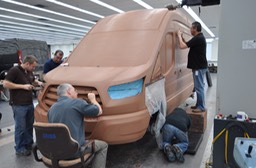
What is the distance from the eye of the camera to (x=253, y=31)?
255cm

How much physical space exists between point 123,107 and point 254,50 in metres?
1.68

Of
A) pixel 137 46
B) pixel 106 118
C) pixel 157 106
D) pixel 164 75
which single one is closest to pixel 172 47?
pixel 164 75

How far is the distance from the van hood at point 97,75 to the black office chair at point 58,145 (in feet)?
2.87

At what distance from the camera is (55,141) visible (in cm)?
236

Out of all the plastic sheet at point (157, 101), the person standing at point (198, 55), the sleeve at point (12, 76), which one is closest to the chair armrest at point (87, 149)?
the plastic sheet at point (157, 101)

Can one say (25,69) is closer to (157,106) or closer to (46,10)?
(157,106)

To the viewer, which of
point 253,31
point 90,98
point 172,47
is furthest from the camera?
point 172,47

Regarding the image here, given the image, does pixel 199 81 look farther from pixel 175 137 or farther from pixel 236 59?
pixel 236 59

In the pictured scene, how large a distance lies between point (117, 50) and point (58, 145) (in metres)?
1.90

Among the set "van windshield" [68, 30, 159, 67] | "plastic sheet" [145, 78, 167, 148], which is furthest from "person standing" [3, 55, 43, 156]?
"plastic sheet" [145, 78, 167, 148]

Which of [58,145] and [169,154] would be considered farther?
[169,154]

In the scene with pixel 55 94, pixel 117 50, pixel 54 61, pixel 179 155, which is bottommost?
pixel 179 155

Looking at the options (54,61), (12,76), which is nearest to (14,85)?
(12,76)

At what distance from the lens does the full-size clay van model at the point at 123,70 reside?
3.06 m
